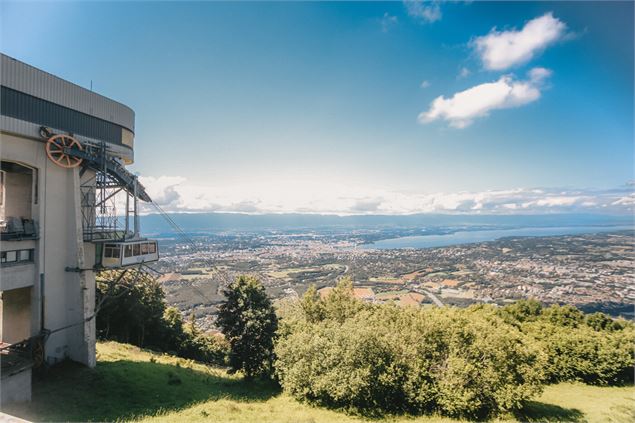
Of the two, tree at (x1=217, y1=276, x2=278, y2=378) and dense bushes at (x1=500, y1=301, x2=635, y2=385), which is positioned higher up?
tree at (x1=217, y1=276, x2=278, y2=378)

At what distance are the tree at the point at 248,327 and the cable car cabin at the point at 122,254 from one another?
7380mm

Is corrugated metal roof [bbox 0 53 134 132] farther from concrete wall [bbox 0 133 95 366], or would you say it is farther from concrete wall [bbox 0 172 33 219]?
concrete wall [bbox 0 172 33 219]

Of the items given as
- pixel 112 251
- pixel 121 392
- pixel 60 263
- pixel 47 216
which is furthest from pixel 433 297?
pixel 47 216

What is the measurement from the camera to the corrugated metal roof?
50.6 ft

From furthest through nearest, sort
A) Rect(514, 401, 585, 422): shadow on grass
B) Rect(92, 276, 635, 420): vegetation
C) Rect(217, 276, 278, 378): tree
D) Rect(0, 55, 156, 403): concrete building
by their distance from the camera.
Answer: Rect(217, 276, 278, 378): tree
Rect(514, 401, 585, 422): shadow on grass
Rect(92, 276, 635, 420): vegetation
Rect(0, 55, 156, 403): concrete building

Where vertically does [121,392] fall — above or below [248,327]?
below

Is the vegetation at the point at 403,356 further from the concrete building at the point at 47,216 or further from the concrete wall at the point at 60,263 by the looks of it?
the concrete building at the point at 47,216

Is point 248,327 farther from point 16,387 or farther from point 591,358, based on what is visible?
point 591,358

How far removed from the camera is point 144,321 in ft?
111

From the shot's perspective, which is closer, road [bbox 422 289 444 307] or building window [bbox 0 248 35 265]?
building window [bbox 0 248 35 265]

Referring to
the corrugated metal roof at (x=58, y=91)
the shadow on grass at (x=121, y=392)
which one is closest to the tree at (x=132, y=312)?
the shadow on grass at (x=121, y=392)

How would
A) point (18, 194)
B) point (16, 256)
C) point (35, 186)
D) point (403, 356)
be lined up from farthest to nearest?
point (403, 356) < point (18, 194) < point (35, 186) < point (16, 256)

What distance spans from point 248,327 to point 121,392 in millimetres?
9044

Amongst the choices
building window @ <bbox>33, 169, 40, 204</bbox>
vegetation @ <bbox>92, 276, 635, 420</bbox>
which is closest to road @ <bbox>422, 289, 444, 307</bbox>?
vegetation @ <bbox>92, 276, 635, 420</bbox>
